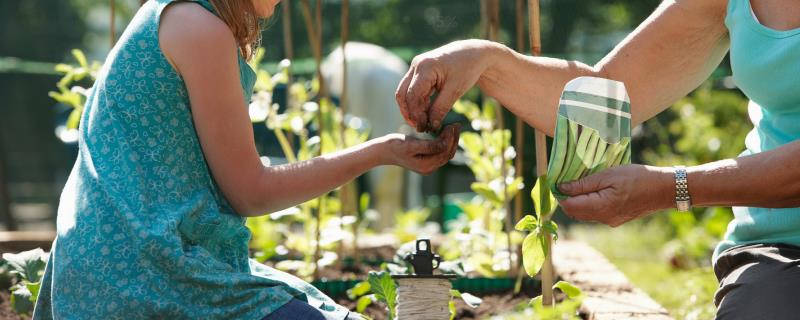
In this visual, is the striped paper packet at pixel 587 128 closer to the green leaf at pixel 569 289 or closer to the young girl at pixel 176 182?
the young girl at pixel 176 182

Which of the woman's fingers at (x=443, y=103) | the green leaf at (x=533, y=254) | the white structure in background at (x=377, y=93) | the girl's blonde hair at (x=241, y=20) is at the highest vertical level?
the white structure in background at (x=377, y=93)

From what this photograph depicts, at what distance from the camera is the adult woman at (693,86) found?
1.56 m

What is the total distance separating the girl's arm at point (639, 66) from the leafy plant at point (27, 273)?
99 centimetres

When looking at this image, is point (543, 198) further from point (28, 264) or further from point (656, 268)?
point (656, 268)

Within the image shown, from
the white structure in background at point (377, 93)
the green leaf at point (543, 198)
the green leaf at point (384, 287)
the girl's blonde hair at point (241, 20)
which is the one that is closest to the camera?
the girl's blonde hair at point (241, 20)

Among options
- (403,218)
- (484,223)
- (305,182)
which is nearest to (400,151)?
(305,182)

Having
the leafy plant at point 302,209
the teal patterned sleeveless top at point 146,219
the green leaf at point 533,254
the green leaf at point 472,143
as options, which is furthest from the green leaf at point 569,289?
the green leaf at point 472,143

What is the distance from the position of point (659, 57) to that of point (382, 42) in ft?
13.4

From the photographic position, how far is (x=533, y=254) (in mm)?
1792

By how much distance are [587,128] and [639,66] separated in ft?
1.85

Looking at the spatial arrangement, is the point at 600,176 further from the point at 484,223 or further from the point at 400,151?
the point at 484,223

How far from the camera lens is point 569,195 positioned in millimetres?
1552

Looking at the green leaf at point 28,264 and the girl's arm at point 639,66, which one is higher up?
the girl's arm at point 639,66

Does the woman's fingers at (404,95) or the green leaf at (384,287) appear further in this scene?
the green leaf at (384,287)
